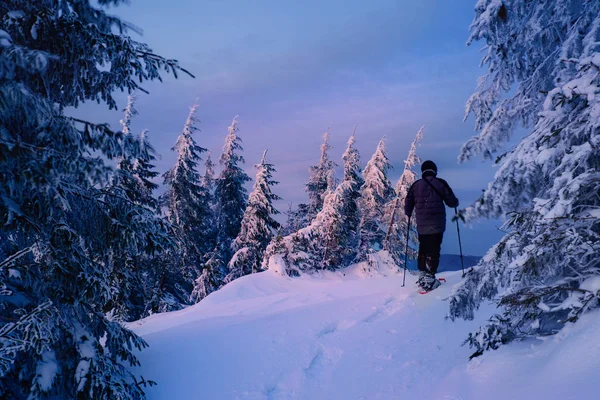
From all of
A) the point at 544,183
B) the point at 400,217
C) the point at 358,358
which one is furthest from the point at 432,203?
the point at 400,217

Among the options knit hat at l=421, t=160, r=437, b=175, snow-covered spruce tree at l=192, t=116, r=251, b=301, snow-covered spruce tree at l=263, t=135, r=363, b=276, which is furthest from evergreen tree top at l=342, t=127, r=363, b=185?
knit hat at l=421, t=160, r=437, b=175

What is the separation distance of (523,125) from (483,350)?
10.3 feet

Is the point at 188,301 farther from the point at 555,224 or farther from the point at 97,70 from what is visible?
the point at 555,224

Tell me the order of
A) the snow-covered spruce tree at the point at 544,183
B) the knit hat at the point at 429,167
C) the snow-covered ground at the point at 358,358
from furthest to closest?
the knit hat at the point at 429,167
the snow-covered spruce tree at the point at 544,183
the snow-covered ground at the point at 358,358

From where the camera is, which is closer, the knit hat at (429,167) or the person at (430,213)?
the person at (430,213)

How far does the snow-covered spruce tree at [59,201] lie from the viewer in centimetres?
333

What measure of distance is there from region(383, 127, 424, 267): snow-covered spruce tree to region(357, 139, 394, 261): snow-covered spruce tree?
2.44ft

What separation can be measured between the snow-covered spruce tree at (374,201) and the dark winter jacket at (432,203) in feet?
40.5

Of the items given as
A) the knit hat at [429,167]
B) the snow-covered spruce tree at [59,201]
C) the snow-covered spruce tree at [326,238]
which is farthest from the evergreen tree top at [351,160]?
the snow-covered spruce tree at [59,201]

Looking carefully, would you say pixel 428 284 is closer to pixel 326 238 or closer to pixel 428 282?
pixel 428 282

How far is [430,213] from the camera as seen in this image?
764 centimetres

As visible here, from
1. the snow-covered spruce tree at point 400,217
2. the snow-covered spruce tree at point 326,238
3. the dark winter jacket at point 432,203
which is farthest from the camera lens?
the snow-covered spruce tree at point 400,217

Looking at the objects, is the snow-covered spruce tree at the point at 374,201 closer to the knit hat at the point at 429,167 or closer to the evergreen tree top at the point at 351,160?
the evergreen tree top at the point at 351,160

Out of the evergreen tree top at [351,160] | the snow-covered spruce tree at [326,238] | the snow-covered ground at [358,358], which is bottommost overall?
the snow-covered ground at [358,358]
